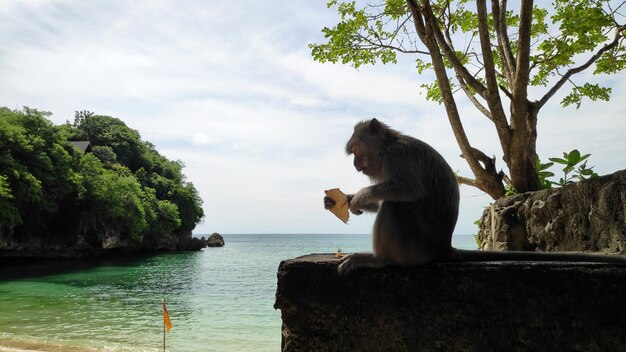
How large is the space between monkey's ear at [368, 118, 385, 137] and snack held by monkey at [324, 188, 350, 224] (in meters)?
0.58

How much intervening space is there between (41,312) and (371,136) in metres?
19.4

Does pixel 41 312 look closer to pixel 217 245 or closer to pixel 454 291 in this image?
pixel 454 291

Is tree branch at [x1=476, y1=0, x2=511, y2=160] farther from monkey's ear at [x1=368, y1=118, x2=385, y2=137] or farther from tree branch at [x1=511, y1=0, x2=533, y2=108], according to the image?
monkey's ear at [x1=368, y1=118, x2=385, y2=137]

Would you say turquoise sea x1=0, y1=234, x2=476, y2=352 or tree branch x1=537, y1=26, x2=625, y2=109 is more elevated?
tree branch x1=537, y1=26, x2=625, y2=109

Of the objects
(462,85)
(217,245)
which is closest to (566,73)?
(462,85)

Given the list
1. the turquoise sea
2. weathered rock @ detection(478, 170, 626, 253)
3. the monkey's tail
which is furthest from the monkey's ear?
the turquoise sea

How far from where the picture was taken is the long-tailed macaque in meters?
2.76

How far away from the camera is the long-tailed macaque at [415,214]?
9.05 feet

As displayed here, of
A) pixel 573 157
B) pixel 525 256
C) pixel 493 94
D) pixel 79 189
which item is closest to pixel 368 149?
pixel 525 256

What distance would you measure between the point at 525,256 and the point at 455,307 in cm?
66

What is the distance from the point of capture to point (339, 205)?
3.41m

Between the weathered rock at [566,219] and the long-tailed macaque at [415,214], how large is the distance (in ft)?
6.95

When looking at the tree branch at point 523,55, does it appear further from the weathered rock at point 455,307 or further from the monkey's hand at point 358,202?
the weathered rock at point 455,307

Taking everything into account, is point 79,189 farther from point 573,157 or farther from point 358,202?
point 358,202
